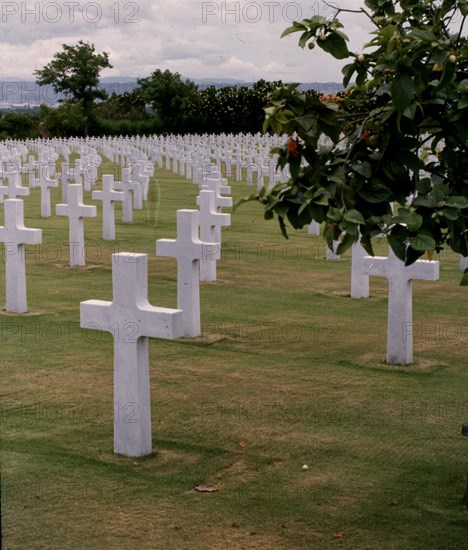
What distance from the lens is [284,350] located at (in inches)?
356

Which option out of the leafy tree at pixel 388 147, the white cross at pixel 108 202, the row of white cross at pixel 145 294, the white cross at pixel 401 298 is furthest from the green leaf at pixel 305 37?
the white cross at pixel 108 202

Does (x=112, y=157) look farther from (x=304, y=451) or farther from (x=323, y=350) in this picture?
(x=304, y=451)

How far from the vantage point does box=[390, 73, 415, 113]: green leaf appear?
416 cm

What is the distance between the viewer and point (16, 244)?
1029 cm

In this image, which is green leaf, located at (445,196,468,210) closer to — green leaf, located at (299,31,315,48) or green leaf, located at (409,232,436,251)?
green leaf, located at (409,232,436,251)

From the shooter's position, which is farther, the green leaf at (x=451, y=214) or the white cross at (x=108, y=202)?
the white cross at (x=108, y=202)

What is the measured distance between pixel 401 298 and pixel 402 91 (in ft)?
14.1

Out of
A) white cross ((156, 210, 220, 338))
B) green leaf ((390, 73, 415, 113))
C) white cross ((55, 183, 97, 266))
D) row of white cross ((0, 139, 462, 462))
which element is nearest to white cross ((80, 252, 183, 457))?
row of white cross ((0, 139, 462, 462))

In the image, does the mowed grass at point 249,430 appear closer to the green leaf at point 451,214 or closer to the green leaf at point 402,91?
the green leaf at point 451,214

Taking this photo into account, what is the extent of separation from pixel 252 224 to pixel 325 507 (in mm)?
14504

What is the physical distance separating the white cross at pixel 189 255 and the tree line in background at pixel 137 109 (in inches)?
2222

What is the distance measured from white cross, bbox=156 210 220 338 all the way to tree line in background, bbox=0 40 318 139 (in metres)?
56.4

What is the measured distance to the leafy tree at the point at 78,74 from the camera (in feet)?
243

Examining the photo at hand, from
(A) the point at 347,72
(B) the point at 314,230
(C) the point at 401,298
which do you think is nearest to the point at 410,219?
(A) the point at 347,72
